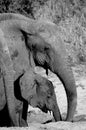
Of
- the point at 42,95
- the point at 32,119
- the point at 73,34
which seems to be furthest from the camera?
the point at 73,34

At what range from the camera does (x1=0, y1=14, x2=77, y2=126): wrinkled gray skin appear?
8.26m

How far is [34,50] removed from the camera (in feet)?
27.8

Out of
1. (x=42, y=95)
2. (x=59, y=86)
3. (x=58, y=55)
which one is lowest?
(x=59, y=86)

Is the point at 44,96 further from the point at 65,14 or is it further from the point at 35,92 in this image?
the point at 65,14

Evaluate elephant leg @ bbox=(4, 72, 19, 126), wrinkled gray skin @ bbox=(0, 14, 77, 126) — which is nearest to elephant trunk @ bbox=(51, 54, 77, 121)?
wrinkled gray skin @ bbox=(0, 14, 77, 126)

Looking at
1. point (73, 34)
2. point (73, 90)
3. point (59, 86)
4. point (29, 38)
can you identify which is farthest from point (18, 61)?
point (73, 34)

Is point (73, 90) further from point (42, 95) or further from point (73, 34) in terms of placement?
point (73, 34)

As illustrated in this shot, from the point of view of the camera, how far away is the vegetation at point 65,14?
15151mm

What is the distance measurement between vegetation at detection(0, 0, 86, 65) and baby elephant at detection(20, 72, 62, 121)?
6689 mm

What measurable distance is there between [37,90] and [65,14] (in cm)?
786

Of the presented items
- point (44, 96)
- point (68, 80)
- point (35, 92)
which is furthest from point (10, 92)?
point (68, 80)

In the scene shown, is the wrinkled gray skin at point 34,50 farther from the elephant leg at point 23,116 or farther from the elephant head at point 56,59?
the elephant leg at point 23,116

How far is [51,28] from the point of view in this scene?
8.41m

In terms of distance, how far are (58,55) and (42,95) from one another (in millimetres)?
696
